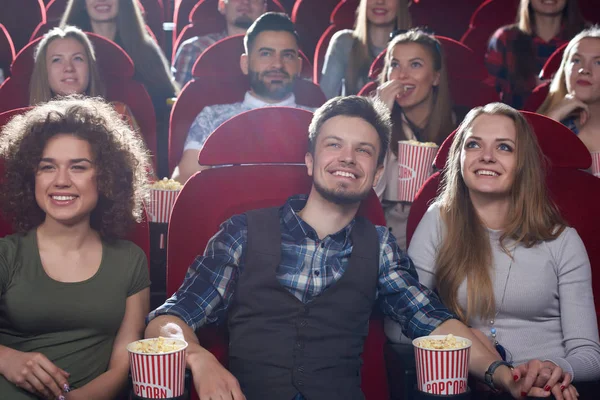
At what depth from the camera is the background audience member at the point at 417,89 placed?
262 cm

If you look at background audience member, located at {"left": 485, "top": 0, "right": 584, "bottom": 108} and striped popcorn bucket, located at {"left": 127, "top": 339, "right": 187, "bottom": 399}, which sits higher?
background audience member, located at {"left": 485, "top": 0, "right": 584, "bottom": 108}

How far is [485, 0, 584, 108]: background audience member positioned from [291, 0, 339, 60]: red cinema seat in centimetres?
104

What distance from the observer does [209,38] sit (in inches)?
145

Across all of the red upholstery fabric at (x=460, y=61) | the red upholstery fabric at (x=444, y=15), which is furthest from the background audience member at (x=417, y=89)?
the red upholstery fabric at (x=444, y=15)

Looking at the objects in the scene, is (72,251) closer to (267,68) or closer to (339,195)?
(339,195)

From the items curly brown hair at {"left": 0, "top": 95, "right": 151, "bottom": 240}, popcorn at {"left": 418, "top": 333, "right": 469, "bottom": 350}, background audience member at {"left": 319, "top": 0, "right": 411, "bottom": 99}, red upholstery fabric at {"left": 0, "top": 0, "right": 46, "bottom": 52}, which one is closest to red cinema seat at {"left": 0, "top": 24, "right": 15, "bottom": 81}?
red upholstery fabric at {"left": 0, "top": 0, "right": 46, "bottom": 52}

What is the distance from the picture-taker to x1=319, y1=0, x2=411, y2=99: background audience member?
331 centimetres

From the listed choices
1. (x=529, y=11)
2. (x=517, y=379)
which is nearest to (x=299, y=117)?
(x=517, y=379)

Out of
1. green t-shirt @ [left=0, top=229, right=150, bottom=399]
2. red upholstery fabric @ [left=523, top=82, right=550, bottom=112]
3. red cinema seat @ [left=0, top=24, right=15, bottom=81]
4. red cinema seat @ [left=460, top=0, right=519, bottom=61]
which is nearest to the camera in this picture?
green t-shirt @ [left=0, top=229, right=150, bottom=399]

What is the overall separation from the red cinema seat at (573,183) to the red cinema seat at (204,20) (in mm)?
2349

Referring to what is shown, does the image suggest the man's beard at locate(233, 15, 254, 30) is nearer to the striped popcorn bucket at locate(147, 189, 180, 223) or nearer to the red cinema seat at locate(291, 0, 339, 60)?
the red cinema seat at locate(291, 0, 339, 60)

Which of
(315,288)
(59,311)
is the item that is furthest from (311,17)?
(59,311)

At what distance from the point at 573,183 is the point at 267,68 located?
138 cm

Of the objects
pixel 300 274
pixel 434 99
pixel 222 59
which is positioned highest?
pixel 222 59
